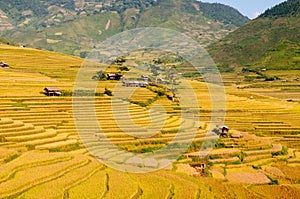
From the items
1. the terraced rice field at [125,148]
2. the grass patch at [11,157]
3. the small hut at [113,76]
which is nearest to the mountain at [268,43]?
the small hut at [113,76]

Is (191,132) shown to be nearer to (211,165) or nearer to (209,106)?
(211,165)

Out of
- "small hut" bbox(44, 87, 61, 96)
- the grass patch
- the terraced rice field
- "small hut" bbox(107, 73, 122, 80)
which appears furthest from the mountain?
the grass patch

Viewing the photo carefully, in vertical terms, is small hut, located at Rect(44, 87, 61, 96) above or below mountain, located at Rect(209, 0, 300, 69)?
below

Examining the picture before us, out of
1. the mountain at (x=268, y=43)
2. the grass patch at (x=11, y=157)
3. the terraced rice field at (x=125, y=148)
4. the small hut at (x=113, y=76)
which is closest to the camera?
the terraced rice field at (x=125, y=148)

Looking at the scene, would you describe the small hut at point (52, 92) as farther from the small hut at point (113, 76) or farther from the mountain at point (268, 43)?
the mountain at point (268, 43)

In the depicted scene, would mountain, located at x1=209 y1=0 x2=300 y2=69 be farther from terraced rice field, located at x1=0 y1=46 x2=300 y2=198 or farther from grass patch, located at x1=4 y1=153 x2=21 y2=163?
grass patch, located at x1=4 y1=153 x2=21 y2=163

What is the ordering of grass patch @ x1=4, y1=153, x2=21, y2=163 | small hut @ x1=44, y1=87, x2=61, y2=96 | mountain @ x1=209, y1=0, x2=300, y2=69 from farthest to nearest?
mountain @ x1=209, y1=0, x2=300, y2=69 < small hut @ x1=44, y1=87, x2=61, y2=96 < grass patch @ x1=4, y1=153, x2=21, y2=163

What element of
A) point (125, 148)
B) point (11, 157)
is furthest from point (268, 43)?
point (11, 157)
